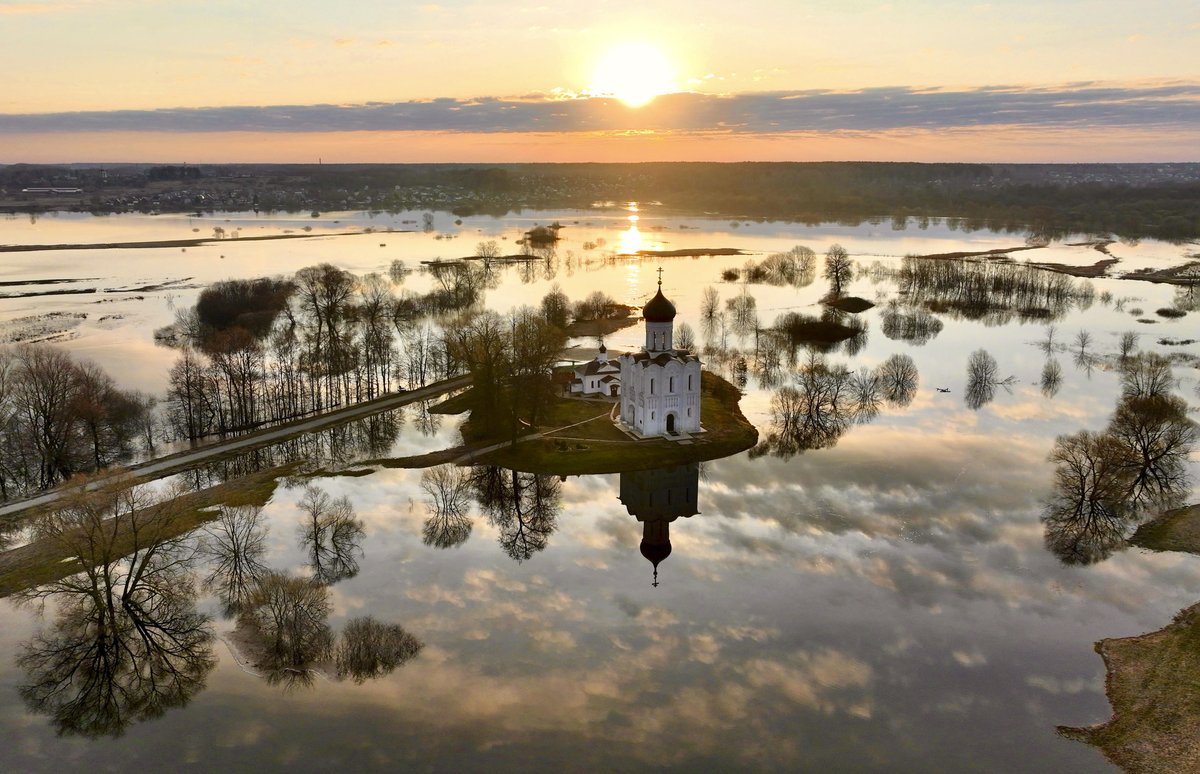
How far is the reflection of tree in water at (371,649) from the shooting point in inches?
762

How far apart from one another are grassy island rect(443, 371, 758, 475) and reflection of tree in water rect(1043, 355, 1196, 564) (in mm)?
12093

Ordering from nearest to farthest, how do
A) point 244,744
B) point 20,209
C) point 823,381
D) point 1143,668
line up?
point 244,744
point 1143,668
point 823,381
point 20,209

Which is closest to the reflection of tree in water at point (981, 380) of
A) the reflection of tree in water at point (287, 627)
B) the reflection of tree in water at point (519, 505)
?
the reflection of tree in water at point (519, 505)

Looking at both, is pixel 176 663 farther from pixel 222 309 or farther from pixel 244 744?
pixel 222 309

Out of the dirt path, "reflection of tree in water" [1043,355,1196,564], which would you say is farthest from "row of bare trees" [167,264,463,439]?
"reflection of tree in water" [1043,355,1196,564]

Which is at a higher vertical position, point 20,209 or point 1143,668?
point 20,209

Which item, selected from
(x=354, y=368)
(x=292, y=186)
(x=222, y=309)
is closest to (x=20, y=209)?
(x=292, y=186)

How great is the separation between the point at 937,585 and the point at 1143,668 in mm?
5187

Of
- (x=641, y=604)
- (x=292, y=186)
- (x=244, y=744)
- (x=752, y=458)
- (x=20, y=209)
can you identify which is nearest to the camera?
(x=244, y=744)

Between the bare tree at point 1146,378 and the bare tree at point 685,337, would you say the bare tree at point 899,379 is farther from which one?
the bare tree at point 685,337

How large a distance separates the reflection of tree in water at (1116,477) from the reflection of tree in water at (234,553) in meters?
24.2

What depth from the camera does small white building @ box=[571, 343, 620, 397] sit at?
41.7m

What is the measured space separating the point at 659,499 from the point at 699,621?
859 cm

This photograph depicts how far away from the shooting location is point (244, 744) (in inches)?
669
